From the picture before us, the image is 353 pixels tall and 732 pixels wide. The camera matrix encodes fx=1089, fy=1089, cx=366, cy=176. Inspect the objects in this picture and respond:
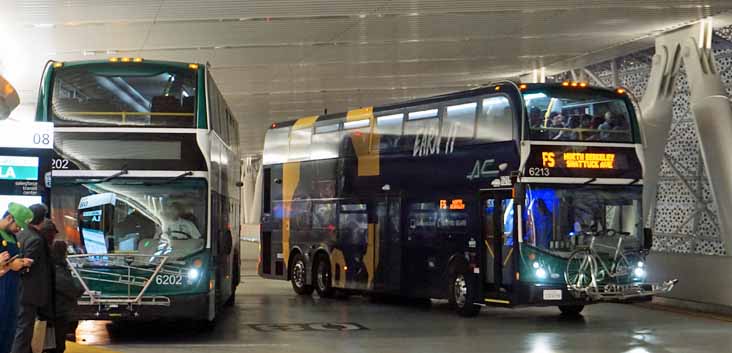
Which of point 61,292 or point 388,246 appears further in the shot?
point 388,246

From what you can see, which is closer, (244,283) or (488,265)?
(488,265)

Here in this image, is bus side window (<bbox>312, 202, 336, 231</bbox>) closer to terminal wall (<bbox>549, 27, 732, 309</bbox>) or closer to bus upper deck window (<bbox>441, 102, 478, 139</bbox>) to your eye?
bus upper deck window (<bbox>441, 102, 478, 139</bbox>)

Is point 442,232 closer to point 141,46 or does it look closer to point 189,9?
point 189,9

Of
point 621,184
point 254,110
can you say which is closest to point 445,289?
point 621,184

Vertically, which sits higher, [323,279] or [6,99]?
[6,99]

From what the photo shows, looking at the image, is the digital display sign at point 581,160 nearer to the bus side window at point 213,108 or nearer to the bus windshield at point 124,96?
the bus side window at point 213,108

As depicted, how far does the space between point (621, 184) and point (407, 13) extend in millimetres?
6244

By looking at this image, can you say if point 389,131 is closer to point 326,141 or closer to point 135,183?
point 326,141

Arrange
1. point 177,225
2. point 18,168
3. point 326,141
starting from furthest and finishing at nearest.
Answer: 1. point 326,141
2. point 177,225
3. point 18,168

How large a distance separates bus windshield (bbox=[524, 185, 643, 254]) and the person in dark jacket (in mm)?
8365

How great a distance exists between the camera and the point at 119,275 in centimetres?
1419

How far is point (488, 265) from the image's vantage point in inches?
719

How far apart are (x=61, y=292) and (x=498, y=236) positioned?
899 cm

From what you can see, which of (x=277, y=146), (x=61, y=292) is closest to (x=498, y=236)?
(x=277, y=146)
